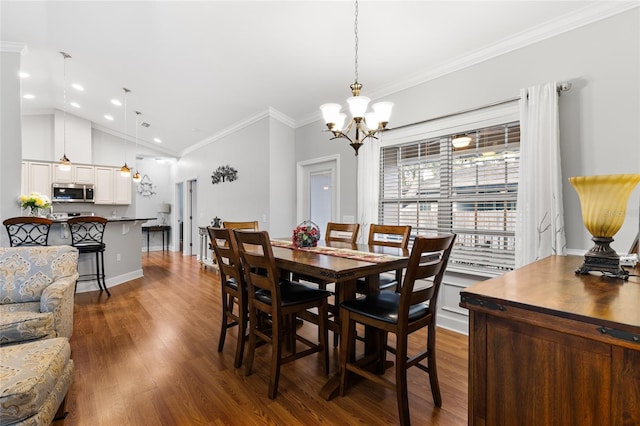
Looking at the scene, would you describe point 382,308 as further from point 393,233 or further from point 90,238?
point 90,238

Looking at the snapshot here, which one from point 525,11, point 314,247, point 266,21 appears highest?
point 266,21

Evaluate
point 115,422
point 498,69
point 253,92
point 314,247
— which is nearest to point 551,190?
point 498,69

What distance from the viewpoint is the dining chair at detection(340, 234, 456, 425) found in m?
Result: 1.57

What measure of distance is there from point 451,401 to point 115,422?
1.99 m

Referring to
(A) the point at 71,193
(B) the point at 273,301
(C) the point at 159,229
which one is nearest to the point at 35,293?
(B) the point at 273,301

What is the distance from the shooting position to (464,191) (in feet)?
9.95

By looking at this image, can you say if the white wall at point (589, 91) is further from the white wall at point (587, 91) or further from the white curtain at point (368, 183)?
the white curtain at point (368, 183)

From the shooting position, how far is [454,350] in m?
2.57

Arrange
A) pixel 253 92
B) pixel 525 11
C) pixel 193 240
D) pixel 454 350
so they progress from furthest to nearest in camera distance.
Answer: pixel 193 240 → pixel 253 92 → pixel 454 350 → pixel 525 11

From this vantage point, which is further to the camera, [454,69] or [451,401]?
[454,69]

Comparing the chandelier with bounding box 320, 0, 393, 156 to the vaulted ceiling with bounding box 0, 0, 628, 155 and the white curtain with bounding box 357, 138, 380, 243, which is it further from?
the white curtain with bounding box 357, 138, 380, 243

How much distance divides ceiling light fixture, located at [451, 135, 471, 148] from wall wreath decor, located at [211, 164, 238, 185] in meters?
3.93

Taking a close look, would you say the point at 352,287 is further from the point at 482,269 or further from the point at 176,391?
the point at 482,269

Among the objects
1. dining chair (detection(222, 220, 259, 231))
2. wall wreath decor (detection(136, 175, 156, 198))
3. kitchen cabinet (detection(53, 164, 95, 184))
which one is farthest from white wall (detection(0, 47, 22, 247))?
wall wreath decor (detection(136, 175, 156, 198))
